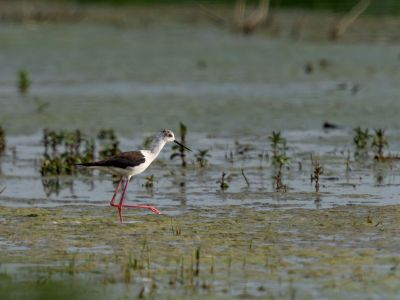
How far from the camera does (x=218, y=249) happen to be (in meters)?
9.40

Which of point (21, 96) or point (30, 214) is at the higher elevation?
point (21, 96)

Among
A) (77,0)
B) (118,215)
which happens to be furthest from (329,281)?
(77,0)

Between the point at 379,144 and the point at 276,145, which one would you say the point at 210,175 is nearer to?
the point at 276,145

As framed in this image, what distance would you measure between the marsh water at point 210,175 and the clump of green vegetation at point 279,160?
11 centimetres

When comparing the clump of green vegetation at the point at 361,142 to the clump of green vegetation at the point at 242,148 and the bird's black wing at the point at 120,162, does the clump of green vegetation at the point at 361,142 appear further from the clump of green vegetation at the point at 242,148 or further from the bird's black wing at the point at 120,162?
the bird's black wing at the point at 120,162

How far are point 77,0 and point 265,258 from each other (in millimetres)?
28398

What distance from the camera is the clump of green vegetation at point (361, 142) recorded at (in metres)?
14.3

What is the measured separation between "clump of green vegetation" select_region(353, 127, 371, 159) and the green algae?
3.14 meters

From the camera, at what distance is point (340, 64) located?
2414 cm

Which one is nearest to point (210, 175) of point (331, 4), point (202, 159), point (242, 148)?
point (202, 159)

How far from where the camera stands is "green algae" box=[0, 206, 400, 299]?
8.30 metres

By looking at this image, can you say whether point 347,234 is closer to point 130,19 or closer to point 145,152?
point 145,152

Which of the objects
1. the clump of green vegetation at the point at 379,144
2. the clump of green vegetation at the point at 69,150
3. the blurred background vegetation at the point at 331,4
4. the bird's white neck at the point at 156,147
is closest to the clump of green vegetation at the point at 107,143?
the clump of green vegetation at the point at 69,150

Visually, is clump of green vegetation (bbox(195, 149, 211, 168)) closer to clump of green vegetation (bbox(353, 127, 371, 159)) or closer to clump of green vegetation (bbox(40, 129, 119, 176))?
clump of green vegetation (bbox(40, 129, 119, 176))
